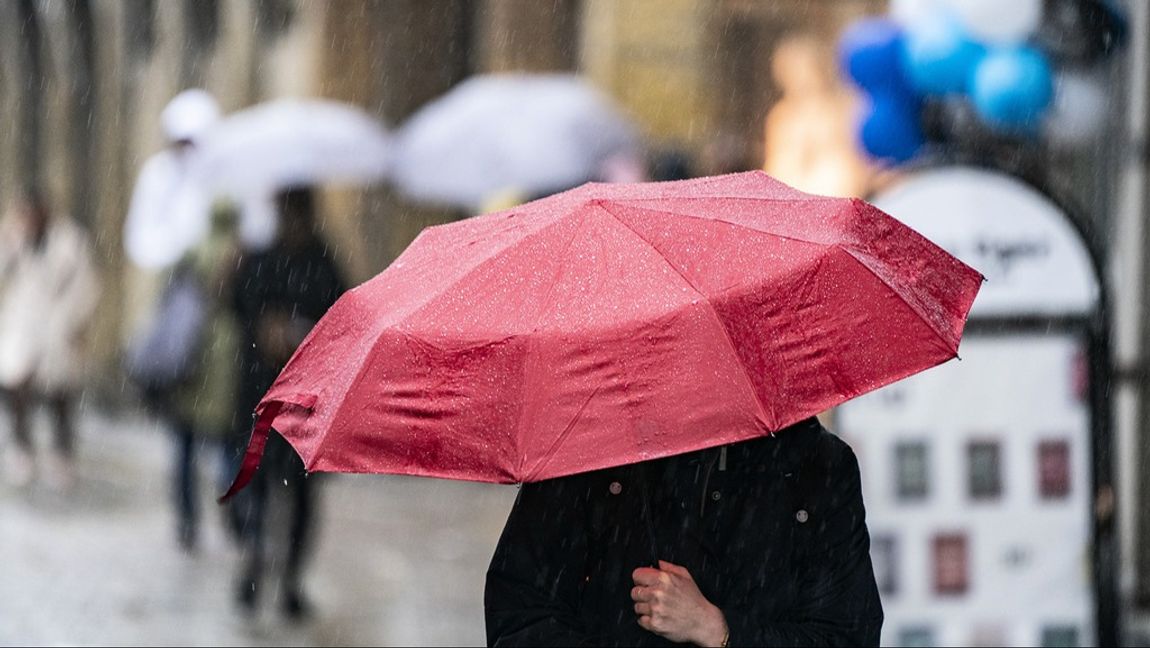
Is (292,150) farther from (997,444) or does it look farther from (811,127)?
(997,444)

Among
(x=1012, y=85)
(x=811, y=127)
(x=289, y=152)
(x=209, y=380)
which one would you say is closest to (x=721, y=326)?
(x=1012, y=85)

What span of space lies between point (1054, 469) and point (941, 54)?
2.13m

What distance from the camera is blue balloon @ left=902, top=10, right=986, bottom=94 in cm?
778

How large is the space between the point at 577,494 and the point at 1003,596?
123 inches

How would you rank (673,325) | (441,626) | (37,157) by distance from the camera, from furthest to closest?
1. (37,157)
2. (441,626)
3. (673,325)

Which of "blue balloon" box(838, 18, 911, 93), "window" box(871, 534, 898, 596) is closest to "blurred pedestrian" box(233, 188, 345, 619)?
"blue balloon" box(838, 18, 911, 93)

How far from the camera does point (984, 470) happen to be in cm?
640

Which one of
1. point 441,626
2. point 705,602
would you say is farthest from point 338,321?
point 441,626

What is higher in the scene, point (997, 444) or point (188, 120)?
point (188, 120)

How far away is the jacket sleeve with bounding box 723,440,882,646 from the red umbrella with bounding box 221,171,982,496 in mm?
343

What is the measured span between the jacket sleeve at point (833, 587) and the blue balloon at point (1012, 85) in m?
4.35

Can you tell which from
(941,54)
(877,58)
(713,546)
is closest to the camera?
(713,546)

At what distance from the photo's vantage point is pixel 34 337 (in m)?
14.6

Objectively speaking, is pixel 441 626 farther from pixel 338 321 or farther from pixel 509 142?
pixel 338 321
